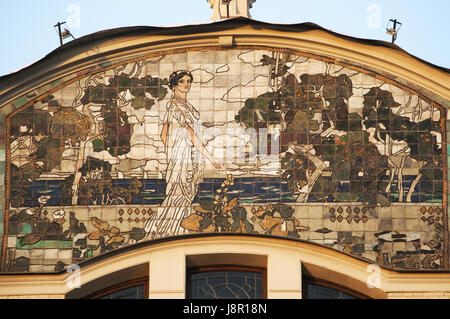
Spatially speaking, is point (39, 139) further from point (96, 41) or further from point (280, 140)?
point (280, 140)

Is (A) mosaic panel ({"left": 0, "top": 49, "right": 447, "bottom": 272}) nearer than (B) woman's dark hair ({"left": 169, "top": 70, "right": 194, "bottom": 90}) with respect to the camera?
Yes

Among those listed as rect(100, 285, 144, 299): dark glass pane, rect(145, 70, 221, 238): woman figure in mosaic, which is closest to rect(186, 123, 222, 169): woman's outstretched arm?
rect(145, 70, 221, 238): woman figure in mosaic

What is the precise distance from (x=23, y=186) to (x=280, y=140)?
3541 millimetres

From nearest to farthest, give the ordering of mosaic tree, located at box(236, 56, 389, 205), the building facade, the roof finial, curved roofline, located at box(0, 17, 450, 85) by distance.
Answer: the building facade → mosaic tree, located at box(236, 56, 389, 205) → curved roofline, located at box(0, 17, 450, 85) → the roof finial

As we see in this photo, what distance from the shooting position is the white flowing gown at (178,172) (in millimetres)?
19406

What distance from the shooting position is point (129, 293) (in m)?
19.5

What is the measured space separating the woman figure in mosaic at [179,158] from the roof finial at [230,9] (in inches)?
53.3

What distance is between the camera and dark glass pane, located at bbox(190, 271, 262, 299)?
760 inches

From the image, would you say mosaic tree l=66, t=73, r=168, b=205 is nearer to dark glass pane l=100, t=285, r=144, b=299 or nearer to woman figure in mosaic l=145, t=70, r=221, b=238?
woman figure in mosaic l=145, t=70, r=221, b=238

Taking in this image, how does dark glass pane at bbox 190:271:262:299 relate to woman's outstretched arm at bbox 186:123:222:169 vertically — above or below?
below

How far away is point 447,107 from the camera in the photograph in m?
19.9

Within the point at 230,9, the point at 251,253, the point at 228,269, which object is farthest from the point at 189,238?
the point at 230,9

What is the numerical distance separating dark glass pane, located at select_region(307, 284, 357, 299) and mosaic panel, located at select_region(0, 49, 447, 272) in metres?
0.64

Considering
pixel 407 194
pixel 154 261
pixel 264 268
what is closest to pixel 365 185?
pixel 407 194
